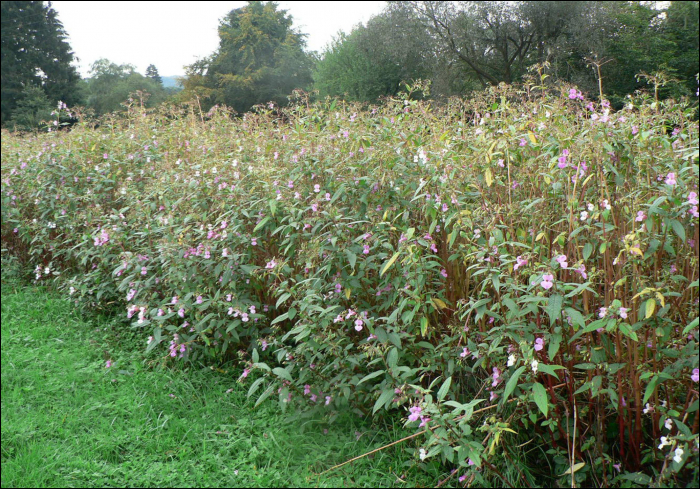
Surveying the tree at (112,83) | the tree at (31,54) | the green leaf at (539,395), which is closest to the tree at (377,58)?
the tree at (112,83)

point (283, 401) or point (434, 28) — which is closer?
point (283, 401)

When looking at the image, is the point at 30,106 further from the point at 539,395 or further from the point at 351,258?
the point at 539,395

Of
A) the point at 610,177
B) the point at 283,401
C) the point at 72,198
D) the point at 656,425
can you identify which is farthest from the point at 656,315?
Answer: the point at 72,198

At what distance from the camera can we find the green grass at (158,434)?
6.73 feet

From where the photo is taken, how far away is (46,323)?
12.2 ft

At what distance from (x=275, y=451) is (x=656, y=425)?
1.42 m

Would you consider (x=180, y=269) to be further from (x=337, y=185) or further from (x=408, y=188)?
(x=408, y=188)

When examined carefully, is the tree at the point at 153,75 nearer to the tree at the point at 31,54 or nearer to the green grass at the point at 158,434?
the tree at the point at 31,54

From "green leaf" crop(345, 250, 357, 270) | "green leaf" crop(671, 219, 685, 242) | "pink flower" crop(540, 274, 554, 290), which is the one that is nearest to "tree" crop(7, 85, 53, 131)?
"green leaf" crop(345, 250, 357, 270)

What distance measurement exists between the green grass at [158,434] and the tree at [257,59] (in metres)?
21.9

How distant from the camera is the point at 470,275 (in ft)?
6.75

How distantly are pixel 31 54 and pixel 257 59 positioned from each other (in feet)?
34.9

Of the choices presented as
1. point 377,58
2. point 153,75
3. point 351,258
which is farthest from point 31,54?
point 351,258

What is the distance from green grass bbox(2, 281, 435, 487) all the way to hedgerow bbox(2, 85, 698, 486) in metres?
0.14
